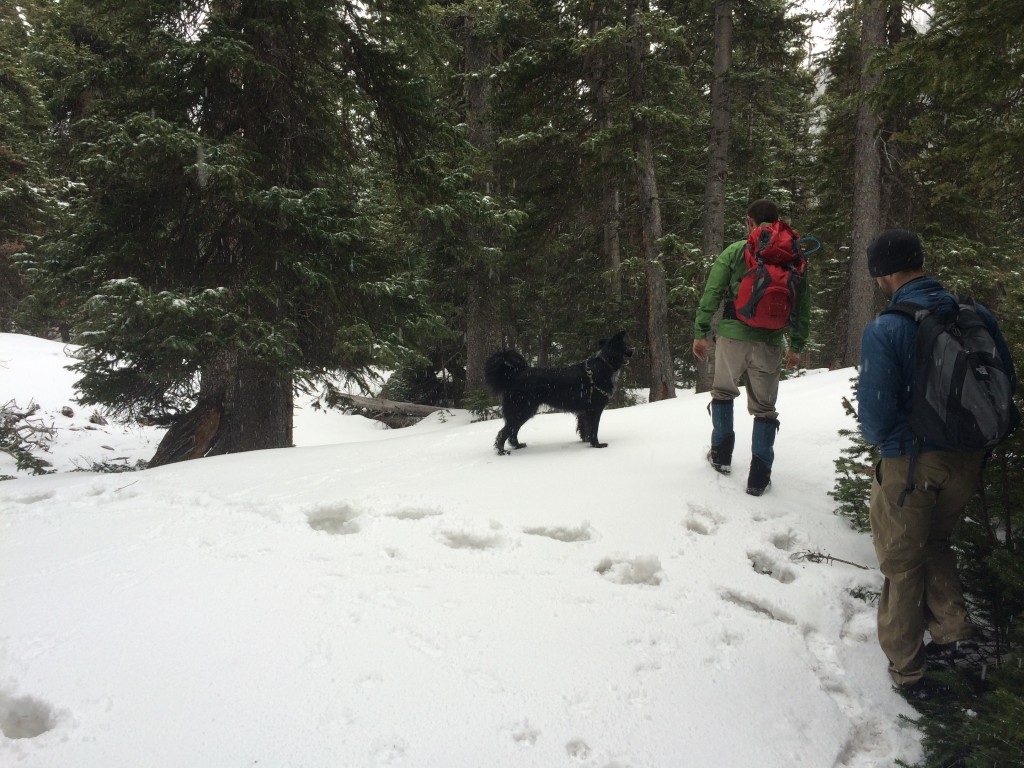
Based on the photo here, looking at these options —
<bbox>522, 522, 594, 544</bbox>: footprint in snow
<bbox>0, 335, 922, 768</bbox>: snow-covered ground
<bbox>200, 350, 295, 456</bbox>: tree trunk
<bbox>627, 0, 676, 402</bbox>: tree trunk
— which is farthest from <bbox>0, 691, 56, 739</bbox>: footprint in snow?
<bbox>627, 0, 676, 402</bbox>: tree trunk

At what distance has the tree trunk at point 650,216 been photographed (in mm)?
10461

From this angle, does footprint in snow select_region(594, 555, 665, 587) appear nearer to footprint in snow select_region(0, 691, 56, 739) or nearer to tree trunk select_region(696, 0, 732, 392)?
footprint in snow select_region(0, 691, 56, 739)

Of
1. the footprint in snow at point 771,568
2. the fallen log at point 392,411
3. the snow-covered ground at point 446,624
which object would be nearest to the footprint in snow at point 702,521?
the snow-covered ground at point 446,624

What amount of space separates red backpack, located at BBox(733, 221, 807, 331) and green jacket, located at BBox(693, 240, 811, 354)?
0.07 metres

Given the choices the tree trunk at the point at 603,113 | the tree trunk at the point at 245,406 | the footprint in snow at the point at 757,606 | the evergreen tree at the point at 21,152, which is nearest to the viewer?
the footprint in snow at the point at 757,606

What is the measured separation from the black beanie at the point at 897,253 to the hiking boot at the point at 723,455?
89.8 inches

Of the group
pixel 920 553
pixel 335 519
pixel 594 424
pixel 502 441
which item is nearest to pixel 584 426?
pixel 594 424

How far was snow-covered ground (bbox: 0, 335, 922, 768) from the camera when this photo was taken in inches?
87.1

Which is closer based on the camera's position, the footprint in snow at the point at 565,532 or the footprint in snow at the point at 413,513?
the footprint in snow at the point at 565,532

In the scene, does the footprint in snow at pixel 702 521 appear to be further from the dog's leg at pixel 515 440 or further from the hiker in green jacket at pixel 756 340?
the dog's leg at pixel 515 440

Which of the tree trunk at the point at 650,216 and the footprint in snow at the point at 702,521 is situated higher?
the tree trunk at the point at 650,216

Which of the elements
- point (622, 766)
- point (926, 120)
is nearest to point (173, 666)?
point (622, 766)

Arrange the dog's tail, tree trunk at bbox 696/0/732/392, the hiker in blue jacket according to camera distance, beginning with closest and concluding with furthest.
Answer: the hiker in blue jacket → the dog's tail → tree trunk at bbox 696/0/732/392

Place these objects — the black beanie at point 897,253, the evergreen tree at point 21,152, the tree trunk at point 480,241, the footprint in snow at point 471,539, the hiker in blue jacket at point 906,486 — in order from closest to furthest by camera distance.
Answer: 1. the hiker in blue jacket at point 906,486
2. the black beanie at point 897,253
3. the footprint in snow at point 471,539
4. the evergreen tree at point 21,152
5. the tree trunk at point 480,241
